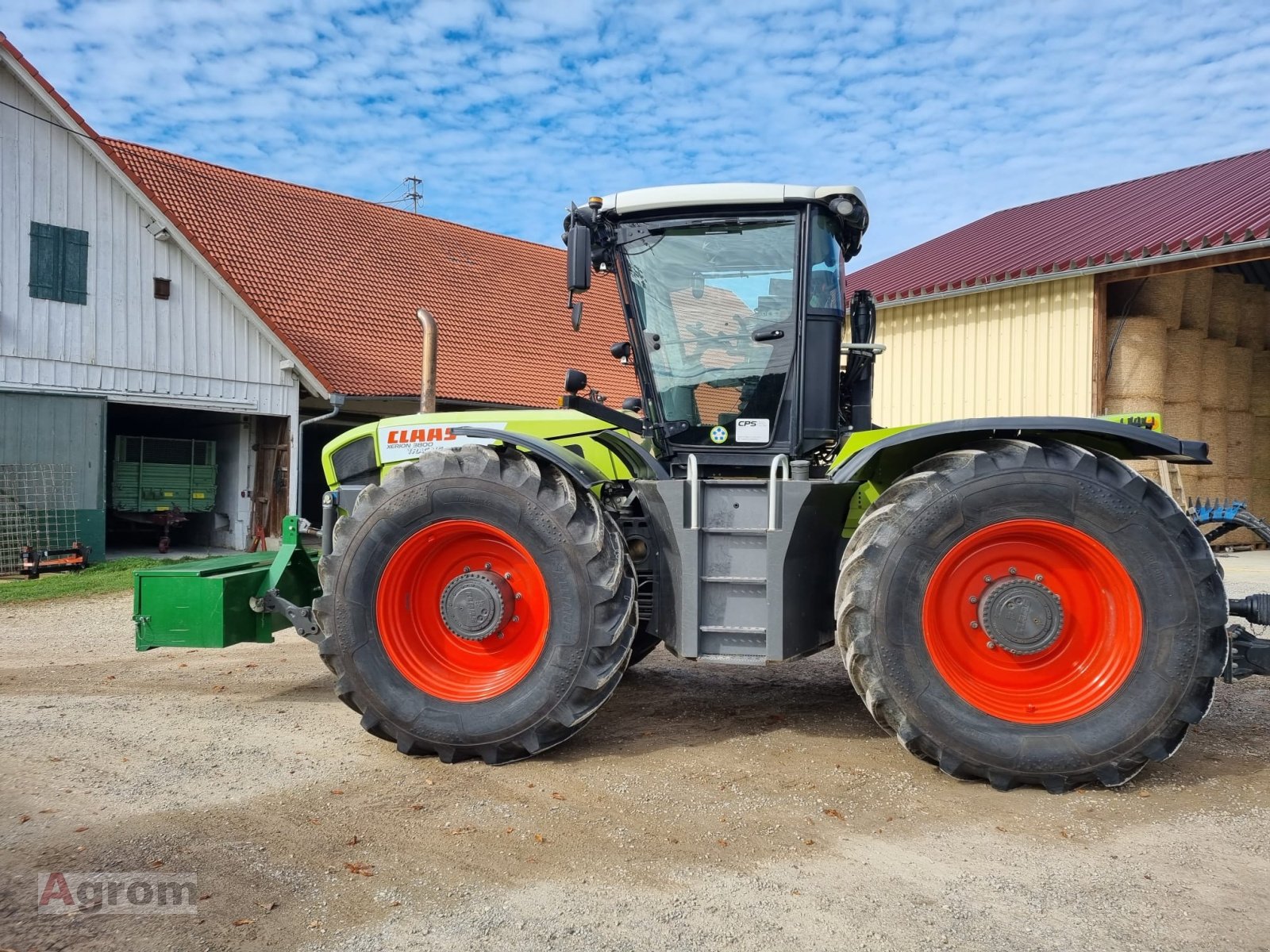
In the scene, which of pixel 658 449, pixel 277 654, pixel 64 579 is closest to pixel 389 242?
pixel 64 579

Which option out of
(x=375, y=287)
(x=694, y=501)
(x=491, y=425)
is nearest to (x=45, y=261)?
(x=375, y=287)

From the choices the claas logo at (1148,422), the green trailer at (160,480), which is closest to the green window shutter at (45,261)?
the green trailer at (160,480)

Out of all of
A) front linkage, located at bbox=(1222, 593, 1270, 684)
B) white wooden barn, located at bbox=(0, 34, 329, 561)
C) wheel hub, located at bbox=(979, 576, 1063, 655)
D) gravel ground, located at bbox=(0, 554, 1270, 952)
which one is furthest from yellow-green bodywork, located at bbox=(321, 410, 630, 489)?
white wooden barn, located at bbox=(0, 34, 329, 561)

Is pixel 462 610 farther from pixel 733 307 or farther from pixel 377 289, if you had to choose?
pixel 377 289

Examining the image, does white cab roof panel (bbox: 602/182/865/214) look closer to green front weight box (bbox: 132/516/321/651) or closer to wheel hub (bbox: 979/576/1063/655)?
wheel hub (bbox: 979/576/1063/655)

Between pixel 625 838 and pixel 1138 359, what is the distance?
10520 millimetres

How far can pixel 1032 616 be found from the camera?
3699mm

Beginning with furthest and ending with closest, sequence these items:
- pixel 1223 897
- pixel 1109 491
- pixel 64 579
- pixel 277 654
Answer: pixel 64 579 → pixel 277 654 → pixel 1109 491 → pixel 1223 897

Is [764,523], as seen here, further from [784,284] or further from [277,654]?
[277,654]

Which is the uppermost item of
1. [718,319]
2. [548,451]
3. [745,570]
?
[718,319]

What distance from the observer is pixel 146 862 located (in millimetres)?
2998

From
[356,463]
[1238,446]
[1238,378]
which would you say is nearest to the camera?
[356,463]

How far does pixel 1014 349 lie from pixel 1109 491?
894 centimetres

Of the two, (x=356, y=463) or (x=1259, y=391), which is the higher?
(x=1259, y=391)
